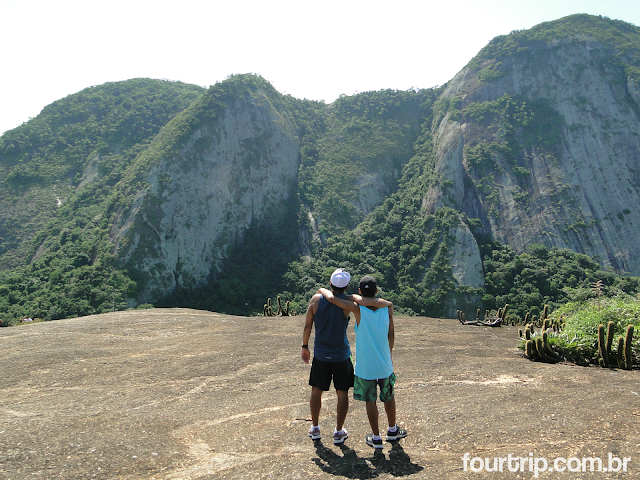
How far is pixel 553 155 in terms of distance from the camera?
186 feet

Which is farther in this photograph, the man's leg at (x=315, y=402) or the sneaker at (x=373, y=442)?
Answer: the man's leg at (x=315, y=402)

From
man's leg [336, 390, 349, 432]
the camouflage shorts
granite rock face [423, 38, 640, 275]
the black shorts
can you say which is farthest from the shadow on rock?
granite rock face [423, 38, 640, 275]

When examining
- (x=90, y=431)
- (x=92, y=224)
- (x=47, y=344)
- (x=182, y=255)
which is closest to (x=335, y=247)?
(x=182, y=255)

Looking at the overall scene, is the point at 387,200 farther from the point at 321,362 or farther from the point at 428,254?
the point at 321,362

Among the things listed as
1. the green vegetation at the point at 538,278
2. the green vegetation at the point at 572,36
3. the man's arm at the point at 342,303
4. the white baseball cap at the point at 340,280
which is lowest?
the green vegetation at the point at 538,278

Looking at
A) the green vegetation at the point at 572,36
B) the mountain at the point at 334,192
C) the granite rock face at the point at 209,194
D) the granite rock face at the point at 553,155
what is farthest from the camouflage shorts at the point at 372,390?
the green vegetation at the point at 572,36

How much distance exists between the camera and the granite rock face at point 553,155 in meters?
51.2

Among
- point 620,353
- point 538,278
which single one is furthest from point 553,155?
point 620,353

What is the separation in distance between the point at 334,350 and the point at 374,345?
0.46 metres

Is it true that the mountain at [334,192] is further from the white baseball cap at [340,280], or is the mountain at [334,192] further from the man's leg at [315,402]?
the white baseball cap at [340,280]

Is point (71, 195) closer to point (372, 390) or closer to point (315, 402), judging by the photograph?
point (315, 402)

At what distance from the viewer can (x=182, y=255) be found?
45.4 meters

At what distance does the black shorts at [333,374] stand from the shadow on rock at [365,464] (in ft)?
2.30

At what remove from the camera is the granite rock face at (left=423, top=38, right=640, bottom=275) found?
51219 millimetres
